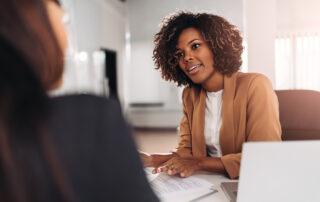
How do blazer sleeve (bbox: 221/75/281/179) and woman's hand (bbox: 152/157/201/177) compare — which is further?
blazer sleeve (bbox: 221/75/281/179)

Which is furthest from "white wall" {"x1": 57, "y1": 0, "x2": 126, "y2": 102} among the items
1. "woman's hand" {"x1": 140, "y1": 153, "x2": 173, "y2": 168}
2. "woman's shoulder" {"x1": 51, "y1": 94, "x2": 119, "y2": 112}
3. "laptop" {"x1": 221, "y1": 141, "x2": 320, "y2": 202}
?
"woman's shoulder" {"x1": 51, "y1": 94, "x2": 119, "y2": 112}

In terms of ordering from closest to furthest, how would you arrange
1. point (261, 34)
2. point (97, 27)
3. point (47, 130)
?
point (47, 130), point (261, 34), point (97, 27)

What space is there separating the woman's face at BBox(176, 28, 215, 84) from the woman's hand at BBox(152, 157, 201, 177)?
1.80 feet

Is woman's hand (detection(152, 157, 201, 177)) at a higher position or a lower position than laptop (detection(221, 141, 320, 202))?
lower

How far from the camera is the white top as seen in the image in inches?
55.0

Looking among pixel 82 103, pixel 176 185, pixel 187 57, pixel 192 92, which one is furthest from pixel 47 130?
pixel 192 92

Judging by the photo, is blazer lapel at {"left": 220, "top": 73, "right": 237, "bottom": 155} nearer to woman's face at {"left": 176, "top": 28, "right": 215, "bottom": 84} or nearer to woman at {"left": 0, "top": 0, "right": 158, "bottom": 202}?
woman's face at {"left": 176, "top": 28, "right": 215, "bottom": 84}

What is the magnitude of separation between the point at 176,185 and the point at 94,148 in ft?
2.07

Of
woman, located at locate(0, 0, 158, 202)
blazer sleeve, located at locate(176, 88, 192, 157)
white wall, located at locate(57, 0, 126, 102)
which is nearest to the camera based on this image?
woman, located at locate(0, 0, 158, 202)

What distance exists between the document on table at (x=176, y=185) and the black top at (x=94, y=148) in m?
0.49

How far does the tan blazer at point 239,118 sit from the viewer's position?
121cm

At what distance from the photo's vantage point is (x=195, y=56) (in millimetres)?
1449

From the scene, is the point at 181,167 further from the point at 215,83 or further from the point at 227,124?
the point at 215,83

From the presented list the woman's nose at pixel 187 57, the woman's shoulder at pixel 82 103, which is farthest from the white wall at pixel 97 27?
the woman's shoulder at pixel 82 103
